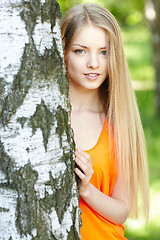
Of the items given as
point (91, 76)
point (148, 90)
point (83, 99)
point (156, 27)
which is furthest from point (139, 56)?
point (91, 76)

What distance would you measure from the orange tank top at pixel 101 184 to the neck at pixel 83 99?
197mm

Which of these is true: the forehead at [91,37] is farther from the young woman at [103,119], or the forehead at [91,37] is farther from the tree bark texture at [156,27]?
the tree bark texture at [156,27]

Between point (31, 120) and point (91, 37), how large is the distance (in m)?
0.81

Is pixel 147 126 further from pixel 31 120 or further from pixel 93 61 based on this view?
pixel 31 120

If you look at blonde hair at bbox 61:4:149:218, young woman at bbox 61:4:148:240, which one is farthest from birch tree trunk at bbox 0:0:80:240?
blonde hair at bbox 61:4:149:218

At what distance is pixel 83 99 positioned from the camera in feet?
7.22

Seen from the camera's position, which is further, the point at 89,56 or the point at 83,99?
the point at 83,99

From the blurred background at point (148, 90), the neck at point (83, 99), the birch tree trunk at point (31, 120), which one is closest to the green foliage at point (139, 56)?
the blurred background at point (148, 90)

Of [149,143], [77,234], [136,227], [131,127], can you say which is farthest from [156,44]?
[77,234]

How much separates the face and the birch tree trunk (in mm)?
579

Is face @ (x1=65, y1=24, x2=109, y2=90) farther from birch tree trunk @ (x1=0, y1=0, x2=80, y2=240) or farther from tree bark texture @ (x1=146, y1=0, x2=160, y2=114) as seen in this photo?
tree bark texture @ (x1=146, y1=0, x2=160, y2=114)

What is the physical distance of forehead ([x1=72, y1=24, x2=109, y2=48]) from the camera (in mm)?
1942

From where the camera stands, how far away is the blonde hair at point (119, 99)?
201cm

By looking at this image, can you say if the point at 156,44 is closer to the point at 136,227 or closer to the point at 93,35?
the point at 136,227
